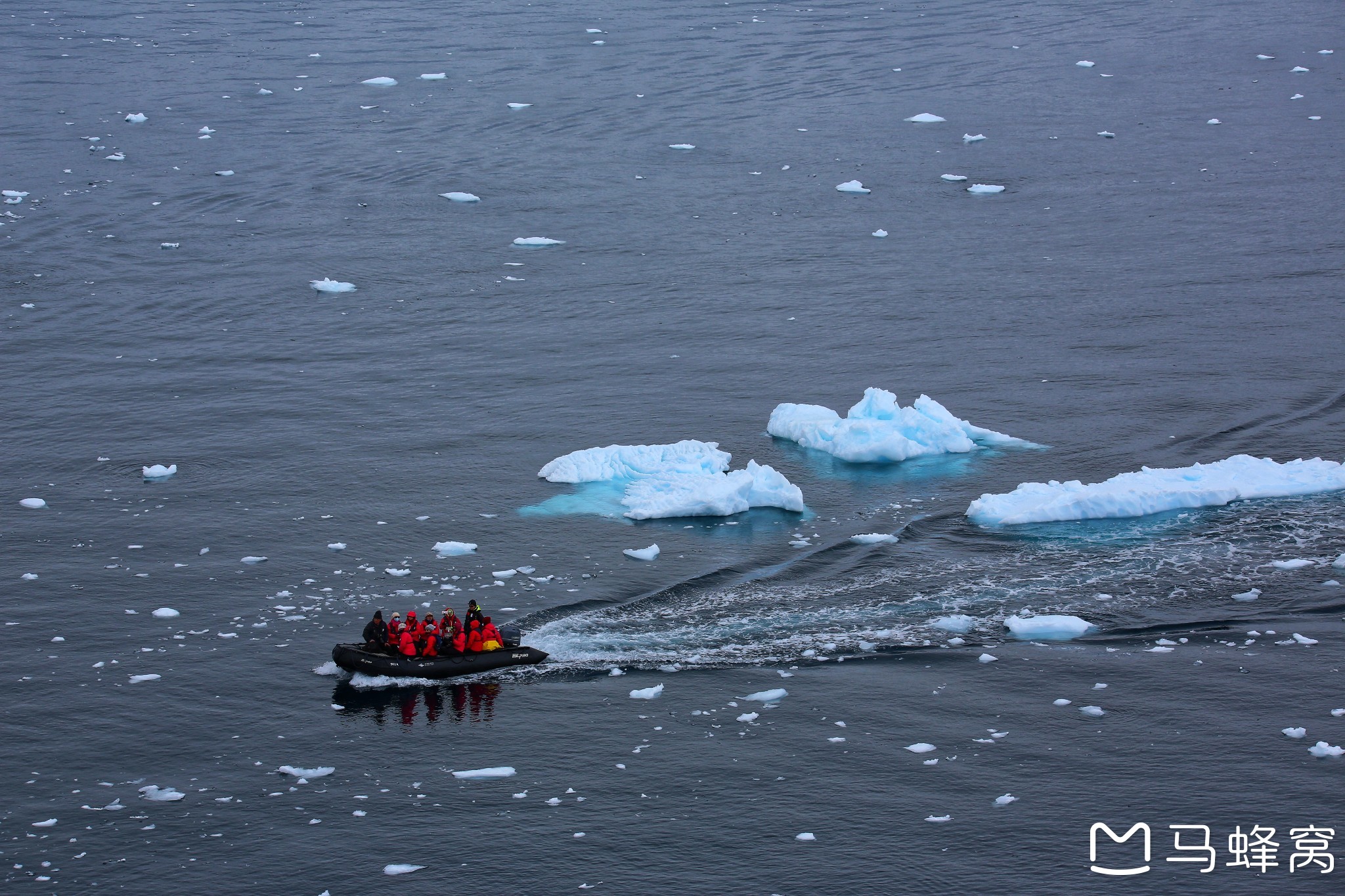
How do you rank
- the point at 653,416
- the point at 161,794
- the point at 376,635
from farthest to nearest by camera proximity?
the point at 653,416
the point at 376,635
the point at 161,794

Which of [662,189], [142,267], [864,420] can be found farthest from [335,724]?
[662,189]

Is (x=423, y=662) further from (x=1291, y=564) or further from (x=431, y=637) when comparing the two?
(x=1291, y=564)

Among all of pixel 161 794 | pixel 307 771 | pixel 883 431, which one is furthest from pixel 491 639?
pixel 883 431

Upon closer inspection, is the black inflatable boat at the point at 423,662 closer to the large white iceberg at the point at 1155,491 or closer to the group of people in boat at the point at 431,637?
the group of people in boat at the point at 431,637

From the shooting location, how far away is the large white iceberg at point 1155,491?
39.2 metres

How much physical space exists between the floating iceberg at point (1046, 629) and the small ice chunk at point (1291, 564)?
259 inches

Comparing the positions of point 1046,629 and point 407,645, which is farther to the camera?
point 1046,629

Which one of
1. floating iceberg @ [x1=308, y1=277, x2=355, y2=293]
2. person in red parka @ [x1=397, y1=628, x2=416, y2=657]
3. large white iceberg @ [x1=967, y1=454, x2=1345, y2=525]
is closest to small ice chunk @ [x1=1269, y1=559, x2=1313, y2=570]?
large white iceberg @ [x1=967, y1=454, x2=1345, y2=525]

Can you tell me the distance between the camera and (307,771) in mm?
27641

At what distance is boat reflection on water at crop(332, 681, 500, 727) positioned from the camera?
30016mm

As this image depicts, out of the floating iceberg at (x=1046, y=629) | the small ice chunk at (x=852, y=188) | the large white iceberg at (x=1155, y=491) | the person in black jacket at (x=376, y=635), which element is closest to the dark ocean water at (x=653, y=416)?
the floating iceberg at (x=1046, y=629)

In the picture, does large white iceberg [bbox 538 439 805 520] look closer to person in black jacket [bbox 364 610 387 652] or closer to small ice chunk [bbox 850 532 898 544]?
small ice chunk [bbox 850 532 898 544]

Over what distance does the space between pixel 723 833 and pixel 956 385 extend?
27365 mm

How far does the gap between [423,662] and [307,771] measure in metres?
4.17
